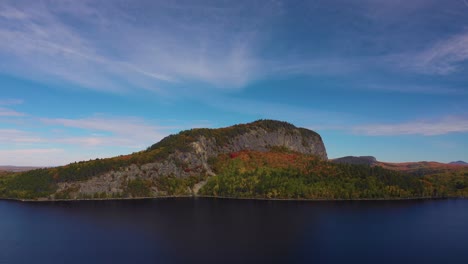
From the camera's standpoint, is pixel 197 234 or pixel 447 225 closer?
pixel 197 234

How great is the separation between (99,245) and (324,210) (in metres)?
111

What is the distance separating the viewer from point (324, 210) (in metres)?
167

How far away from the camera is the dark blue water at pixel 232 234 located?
89.3 meters

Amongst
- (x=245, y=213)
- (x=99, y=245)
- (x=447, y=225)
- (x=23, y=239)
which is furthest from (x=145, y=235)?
(x=447, y=225)

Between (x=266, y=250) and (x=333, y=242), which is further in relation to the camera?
(x=333, y=242)

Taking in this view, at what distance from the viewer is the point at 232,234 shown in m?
111

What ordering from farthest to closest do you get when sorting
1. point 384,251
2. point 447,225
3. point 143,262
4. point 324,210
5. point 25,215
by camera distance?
1. point 324,210
2. point 25,215
3. point 447,225
4. point 384,251
5. point 143,262

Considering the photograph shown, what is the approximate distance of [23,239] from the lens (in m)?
108

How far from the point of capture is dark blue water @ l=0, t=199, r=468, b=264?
89.3 meters

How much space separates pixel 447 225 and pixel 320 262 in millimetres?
84606

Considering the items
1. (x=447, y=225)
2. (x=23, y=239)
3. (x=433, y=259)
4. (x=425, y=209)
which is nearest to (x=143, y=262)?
(x=23, y=239)

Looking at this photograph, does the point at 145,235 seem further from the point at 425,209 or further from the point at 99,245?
the point at 425,209

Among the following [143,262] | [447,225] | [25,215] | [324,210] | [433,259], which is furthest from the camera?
[324,210]

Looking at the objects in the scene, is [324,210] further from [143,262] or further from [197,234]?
[143,262]
